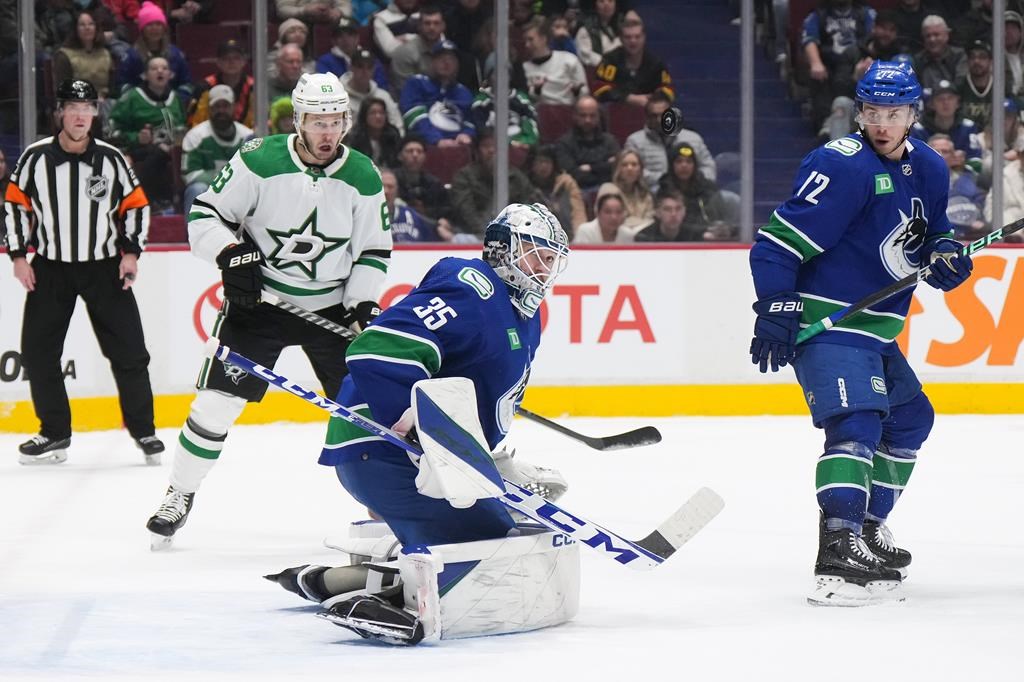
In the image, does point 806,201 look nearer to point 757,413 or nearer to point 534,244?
point 534,244

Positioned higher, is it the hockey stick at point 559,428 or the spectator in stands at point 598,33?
the spectator in stands at point 598,33

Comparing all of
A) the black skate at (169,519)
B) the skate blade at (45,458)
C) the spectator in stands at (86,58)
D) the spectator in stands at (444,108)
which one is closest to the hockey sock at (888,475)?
the black skate at (169,519)

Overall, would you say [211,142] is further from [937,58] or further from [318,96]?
[937,58]

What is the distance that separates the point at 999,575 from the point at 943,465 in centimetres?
180

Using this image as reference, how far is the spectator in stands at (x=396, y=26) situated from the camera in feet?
23.5

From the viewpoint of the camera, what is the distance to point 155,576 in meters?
3.80

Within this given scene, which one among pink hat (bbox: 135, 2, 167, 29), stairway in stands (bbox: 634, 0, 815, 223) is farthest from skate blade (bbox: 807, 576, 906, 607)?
pink hat (bbox: 135, 2, 167, 29)

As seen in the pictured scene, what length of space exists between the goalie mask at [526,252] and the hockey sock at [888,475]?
3.28 feet

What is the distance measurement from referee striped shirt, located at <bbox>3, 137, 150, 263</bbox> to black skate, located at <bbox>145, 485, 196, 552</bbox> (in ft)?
5.74

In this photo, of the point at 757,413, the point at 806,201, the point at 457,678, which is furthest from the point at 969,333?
the point at 457,678

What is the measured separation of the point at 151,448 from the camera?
5.64m

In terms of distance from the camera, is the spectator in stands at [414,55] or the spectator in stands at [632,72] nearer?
the spectator in stands at [414,55]

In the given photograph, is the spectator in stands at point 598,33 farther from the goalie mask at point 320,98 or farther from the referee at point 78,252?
the goalie mask at point 320,98

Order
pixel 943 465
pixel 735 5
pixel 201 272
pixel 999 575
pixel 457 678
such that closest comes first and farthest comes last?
pixel 457 678 < pixel 999 575 < pixel 943 465 < pixel 201 272 < pixel 735 5
